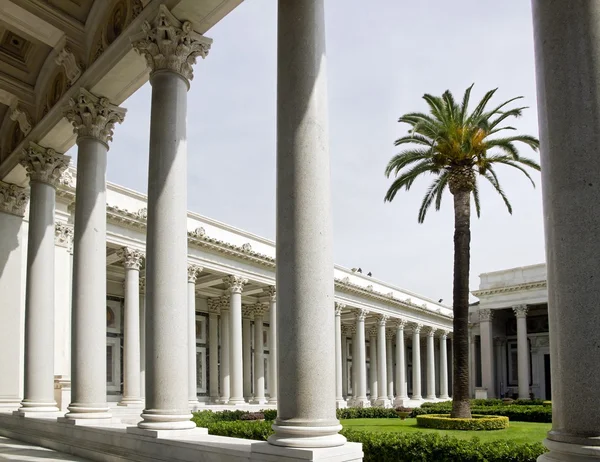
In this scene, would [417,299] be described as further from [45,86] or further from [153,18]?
[153,18]

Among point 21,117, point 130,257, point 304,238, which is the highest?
point 21,117

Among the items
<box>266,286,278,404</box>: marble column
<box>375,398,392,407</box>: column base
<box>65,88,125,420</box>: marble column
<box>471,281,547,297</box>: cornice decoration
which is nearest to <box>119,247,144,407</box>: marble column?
<box>266,286,278,404</box>: marble column

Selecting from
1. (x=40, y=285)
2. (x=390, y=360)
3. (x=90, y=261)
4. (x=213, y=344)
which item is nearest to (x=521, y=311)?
(x=390, y=360)

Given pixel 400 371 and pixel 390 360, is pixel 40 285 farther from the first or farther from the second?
pixel 390 360

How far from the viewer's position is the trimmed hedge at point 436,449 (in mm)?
13180

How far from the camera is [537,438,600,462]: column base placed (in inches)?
205

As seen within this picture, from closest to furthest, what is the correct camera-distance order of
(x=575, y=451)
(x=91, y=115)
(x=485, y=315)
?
(x=575, y=451) → (x=91, y=115) → (x=485, y=315)

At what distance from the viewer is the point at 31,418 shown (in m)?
16.5

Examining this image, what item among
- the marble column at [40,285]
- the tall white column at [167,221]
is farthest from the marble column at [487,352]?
the tall white column at [167,221]

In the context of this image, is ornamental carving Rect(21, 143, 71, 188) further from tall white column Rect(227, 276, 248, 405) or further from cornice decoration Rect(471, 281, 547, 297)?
cornice decoration Rect(471, 281, 547, 297)

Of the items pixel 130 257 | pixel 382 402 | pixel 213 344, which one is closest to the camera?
pixel 130 257

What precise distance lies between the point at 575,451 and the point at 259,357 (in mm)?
49063

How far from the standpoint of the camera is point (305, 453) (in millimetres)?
7500

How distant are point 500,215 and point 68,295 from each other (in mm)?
23830
